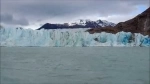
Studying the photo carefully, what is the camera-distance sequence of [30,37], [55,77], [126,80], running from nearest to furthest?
[126,80] < [55,77] < [30,37]

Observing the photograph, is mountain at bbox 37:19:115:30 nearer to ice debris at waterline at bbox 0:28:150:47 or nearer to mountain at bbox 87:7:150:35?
mountain at bbox 87:7:150:35

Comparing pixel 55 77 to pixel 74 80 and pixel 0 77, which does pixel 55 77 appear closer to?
pixel 74 80

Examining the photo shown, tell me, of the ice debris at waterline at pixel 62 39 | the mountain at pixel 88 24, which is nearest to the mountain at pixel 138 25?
the ice debris at waterline at pixel 62 39

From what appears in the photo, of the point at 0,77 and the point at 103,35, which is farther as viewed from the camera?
the point at 103,35

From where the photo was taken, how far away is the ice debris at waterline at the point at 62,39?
29922 mm

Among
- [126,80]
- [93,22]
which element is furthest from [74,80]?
[93,22]

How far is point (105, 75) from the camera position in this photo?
9.40 m

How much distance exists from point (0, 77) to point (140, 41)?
28.0 metres

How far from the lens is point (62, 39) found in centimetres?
3225

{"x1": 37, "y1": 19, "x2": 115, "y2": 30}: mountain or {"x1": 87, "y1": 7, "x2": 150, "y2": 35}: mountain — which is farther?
{"x1": 37, "y1": 19, "x2": 115, "y2": 30}: mountain

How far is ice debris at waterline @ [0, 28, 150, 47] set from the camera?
29922 millimetres

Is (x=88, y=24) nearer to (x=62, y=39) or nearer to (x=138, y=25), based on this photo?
(x=138, y=25)

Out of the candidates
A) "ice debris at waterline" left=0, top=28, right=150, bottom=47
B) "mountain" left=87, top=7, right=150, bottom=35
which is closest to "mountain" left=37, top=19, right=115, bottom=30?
"mountain" left=87, top=7, right=150, bottom=35

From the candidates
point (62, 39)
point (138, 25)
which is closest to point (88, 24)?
point (138, 25)
